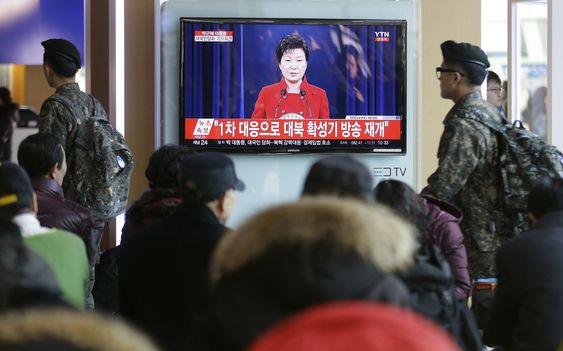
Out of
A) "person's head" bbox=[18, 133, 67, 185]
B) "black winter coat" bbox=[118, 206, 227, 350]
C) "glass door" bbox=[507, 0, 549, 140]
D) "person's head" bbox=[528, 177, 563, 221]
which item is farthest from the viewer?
"glass door" bbox=[507, 0, 549, 140]

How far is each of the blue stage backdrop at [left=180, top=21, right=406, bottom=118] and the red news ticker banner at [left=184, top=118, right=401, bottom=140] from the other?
2.4 inches

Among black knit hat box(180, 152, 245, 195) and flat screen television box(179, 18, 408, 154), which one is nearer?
black knit hat box(180, 152, 245, 195)

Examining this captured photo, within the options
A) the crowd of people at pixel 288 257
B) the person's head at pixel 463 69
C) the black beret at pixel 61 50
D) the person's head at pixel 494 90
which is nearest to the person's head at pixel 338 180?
the crowd of people at pixel 288 257

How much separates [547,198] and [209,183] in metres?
1.48

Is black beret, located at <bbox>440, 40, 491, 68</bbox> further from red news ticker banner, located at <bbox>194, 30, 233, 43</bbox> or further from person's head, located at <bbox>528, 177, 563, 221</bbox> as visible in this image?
red news ticker banner, located at <bbox>194, 30, 233, 43</bbox>

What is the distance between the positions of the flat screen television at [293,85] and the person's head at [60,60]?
1.57 metres

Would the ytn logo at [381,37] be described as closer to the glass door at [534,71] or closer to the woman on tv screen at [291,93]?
the woman on tv screen at [291,93]

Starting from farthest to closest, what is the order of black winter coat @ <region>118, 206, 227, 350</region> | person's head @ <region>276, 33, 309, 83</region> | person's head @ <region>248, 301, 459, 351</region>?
person's head @ <region>276, 33, 309, 83</region>
black winter coat @ <region>118, 206, 227, 350</region>
person's head @ <region>248, 301, 459, 351</region>

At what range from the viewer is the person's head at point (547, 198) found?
4039 mm

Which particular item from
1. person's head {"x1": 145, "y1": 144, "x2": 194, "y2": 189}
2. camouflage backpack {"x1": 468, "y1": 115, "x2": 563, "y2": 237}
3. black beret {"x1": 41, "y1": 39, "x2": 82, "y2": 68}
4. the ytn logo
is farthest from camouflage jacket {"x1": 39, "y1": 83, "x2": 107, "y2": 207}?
the ytn logo

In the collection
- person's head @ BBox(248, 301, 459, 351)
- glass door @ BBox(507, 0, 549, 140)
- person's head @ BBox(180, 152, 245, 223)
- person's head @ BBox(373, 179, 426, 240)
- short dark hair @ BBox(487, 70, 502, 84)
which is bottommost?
person's head @ BBox(248, 301, 459, 351)

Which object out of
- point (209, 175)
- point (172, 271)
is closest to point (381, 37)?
point (209, 175)

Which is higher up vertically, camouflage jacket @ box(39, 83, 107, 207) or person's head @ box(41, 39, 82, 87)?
person's head @ box(41, 39, 82, 87)

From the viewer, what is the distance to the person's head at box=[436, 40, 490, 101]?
557 centimetres
